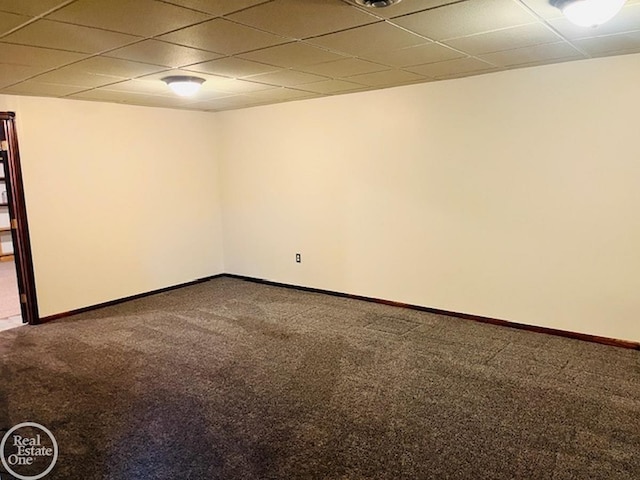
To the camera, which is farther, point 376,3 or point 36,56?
point 36,56

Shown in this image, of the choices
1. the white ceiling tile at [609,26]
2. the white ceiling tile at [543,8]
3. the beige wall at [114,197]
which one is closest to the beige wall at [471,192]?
the beige wall at [114,197]

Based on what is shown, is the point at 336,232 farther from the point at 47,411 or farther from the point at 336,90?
the point at 47,411

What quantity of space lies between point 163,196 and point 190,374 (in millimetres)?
2917

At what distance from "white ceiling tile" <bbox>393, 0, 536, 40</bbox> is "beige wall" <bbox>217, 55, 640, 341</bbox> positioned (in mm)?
1526

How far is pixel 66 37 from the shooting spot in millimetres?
2582

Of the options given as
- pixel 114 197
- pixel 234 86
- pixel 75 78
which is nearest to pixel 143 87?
pixel 75 78

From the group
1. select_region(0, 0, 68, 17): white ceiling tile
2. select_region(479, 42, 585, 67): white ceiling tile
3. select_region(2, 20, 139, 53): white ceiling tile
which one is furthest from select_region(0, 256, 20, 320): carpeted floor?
select_region(479, 42, 585, 67): white ceiling tile

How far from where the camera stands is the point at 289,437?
103 inches

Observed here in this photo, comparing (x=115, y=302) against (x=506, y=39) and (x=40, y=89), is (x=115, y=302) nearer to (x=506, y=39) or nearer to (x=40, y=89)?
(x=40, y=89)

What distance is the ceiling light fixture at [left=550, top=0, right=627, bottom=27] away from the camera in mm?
2172

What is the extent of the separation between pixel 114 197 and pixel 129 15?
3.36m

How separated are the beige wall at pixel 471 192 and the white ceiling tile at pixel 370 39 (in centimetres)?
154

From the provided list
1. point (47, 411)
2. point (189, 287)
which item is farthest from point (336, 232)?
point (47, 411)

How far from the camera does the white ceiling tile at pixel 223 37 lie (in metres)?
2.46
